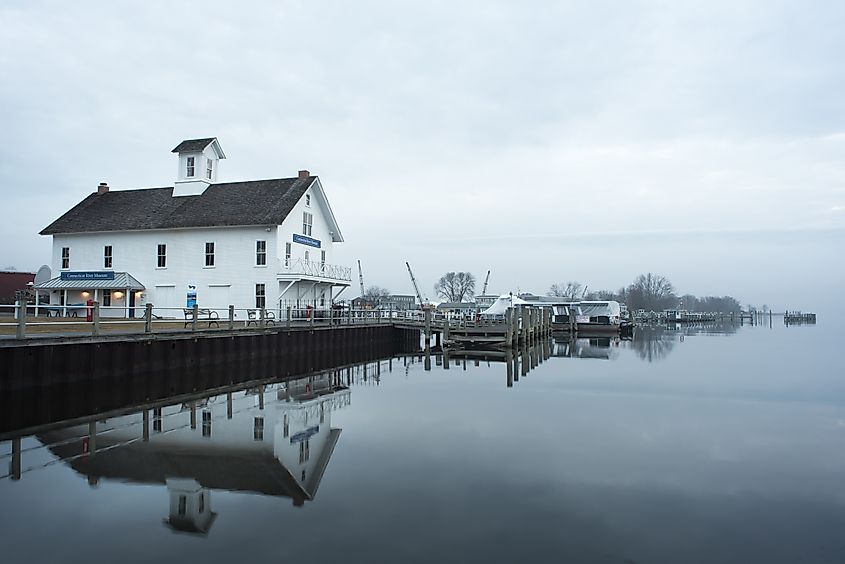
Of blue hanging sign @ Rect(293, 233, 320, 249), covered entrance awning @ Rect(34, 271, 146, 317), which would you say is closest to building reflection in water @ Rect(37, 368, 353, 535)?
blue hanging sign @ Rect(293, 233, 320, 249)

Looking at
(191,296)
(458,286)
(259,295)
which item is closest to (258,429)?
(191,296)

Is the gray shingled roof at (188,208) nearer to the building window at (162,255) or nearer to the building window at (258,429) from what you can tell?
the building window at (162,255)

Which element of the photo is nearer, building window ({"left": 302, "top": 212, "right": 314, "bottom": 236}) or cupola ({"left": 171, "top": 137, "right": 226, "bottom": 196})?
building window ({"left": 302, "top": 212, "right": 314, "bottom": 236})

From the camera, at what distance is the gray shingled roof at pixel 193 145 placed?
3906 centimetres

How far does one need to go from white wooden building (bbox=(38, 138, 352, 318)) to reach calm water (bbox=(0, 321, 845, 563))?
Answer: 1737cm

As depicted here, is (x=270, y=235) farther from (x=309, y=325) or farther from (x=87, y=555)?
(x=87, y=555)

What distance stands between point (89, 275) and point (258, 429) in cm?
2825

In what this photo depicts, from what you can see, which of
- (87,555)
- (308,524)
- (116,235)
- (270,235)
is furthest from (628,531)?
(116,235)

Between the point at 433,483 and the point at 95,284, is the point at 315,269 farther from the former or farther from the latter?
the point at 433,483

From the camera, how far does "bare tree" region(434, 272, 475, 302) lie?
15271 centimetres

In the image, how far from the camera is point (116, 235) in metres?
37.9

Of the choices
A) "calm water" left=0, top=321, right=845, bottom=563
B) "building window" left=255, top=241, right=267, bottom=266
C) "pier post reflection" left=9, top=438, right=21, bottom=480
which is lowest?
"calm water" left=0, top=321, right=845, bottom=563

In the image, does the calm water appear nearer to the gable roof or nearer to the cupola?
the gable roof

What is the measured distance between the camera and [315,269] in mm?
38781
